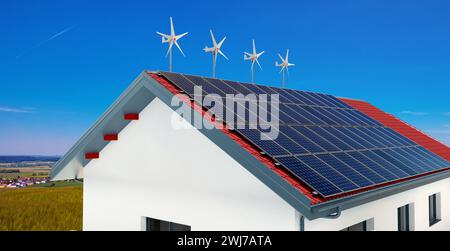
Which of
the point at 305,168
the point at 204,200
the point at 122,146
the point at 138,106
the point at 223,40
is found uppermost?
the point at 223,40

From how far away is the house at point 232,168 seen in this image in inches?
347

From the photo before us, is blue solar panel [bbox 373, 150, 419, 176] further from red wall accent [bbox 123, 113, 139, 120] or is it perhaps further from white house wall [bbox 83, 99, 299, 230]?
red wall accent [bbox 123, 113, 139, 120]

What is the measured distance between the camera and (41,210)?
78.6 ft

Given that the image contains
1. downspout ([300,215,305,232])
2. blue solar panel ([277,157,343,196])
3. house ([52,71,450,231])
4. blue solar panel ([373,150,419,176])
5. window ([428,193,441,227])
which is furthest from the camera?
window ([428,193,441,227])

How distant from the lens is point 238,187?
9289 mm

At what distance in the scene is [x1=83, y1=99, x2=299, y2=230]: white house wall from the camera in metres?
9.05

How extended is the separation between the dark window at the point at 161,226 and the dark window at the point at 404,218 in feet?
23.8

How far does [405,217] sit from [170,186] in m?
8.14

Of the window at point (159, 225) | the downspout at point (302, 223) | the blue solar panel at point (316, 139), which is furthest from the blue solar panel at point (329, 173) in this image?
the window at point (159, 225)

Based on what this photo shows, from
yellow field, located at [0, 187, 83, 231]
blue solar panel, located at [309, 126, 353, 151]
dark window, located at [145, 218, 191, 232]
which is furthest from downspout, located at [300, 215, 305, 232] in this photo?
yellow field, located at [0, 187, 83, 231]

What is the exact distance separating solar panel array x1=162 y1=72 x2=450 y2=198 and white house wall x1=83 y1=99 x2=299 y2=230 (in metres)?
0.93

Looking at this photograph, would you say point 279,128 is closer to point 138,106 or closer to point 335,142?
point 335,142

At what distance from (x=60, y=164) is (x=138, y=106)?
3.76 metres
